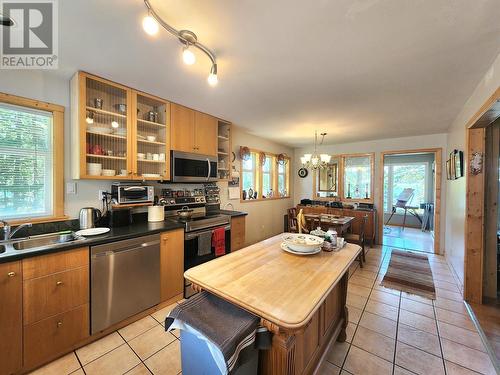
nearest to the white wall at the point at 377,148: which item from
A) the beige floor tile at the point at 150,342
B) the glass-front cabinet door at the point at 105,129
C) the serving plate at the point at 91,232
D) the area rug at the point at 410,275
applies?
the area rug at the point at 410,275

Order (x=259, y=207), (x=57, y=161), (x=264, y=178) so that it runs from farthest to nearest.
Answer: (x=264, y=178) → (x=259, y=207) → (x=57, y=161)

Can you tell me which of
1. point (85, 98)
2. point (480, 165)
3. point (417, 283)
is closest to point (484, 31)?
point (480, 165)

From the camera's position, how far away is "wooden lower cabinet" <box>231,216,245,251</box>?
10.7 ft

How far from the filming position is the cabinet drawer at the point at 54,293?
157 cm

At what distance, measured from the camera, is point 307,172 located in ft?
19.9

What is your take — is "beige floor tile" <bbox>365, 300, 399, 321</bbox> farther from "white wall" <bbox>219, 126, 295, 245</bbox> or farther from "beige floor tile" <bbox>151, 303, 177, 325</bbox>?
"white wall" <bbox>219, 126, 295, 245</bbox>

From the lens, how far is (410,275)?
329cm

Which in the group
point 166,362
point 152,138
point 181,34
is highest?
point 181,34

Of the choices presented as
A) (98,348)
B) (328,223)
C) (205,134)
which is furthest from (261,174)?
(98,348)

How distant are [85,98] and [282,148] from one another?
450 cm

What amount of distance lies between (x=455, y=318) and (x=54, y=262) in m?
3.87

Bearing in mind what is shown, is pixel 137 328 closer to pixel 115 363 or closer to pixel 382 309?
pixel 115 363

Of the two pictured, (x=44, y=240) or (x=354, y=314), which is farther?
(x=354, y=314)

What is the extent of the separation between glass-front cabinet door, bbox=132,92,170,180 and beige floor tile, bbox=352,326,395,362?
108 inches
